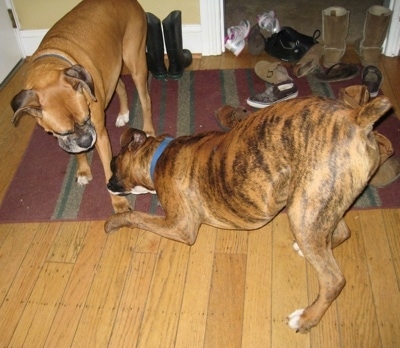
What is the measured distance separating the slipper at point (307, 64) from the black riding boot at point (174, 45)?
1.09 metres

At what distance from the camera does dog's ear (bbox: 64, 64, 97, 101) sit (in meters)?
2.05

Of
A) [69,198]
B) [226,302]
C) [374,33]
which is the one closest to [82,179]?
[69,198]

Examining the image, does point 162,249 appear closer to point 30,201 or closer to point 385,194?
point 30,201

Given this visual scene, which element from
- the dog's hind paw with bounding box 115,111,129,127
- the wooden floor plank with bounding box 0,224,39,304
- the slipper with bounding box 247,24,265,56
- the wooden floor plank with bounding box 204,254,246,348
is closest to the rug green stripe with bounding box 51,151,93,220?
the wooden floor plank with bounding box 0,224,39,304

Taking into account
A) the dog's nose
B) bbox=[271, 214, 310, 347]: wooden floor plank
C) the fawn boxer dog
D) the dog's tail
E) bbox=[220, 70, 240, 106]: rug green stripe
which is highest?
the dog's tail

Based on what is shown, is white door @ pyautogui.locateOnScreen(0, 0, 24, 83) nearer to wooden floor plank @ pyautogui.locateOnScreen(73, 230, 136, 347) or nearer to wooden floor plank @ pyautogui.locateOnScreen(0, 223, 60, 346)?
wooden floor plank @ pyautogui.locateOnScreen(0, 223, 60, 346)

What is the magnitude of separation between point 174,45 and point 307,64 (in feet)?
4.14

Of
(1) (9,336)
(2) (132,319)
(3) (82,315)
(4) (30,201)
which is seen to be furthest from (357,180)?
(4) (30,201)

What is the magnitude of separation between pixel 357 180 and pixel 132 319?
1.37 m

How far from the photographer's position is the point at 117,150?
3107mm

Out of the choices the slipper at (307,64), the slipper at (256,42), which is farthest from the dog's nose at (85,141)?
the slipper at (256,42)

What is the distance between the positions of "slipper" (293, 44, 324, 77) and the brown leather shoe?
2.82 feet

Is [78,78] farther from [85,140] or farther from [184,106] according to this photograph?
[184,106]

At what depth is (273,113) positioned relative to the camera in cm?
169
